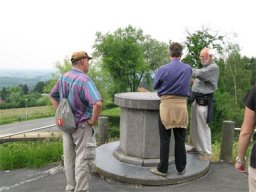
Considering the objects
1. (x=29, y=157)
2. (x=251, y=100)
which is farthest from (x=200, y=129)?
(x=251, y=100)

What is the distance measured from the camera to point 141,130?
6.06 m

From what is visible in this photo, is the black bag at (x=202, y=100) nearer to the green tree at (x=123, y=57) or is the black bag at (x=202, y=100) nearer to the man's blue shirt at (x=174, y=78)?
the man's blue shirt at (x=174, y=78)

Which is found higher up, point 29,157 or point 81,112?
point 81,112

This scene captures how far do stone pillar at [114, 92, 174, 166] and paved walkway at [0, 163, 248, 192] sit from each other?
2.43 ft

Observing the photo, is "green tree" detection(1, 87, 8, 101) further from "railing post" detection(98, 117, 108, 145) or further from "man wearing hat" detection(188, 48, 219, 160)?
"man wearing hat" detection(188, 48, 219, 160)

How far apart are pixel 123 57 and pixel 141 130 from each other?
46979 mm

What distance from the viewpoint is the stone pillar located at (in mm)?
5898

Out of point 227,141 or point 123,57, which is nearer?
point 227,141

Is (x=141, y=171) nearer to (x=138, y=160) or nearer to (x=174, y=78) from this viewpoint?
(x=138, y=160)

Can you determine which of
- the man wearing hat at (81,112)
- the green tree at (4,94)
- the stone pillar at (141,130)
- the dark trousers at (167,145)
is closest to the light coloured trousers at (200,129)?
the stone pillar at (141,130)

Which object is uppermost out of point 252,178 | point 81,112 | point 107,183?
point 81,112

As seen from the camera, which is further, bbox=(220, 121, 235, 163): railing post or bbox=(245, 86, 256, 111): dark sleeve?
bbox=(220, 121, 235, 163): railing post

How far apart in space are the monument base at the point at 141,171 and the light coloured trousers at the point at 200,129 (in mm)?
259

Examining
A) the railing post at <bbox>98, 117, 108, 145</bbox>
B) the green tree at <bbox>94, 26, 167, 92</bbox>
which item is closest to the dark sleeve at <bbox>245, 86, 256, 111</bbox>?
the railing post at <bbox>98, 117, 108, 145</bbox>
